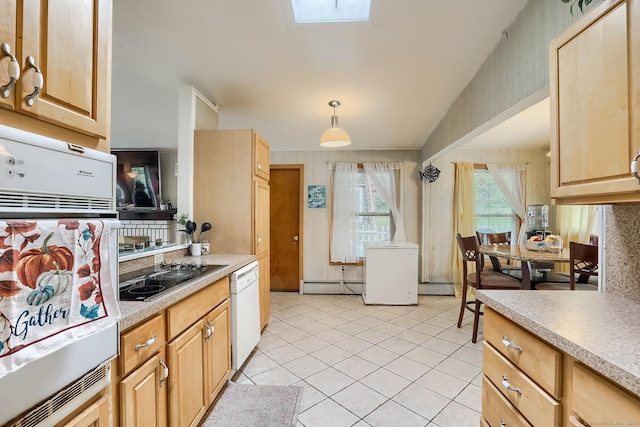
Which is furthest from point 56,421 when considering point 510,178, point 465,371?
point 510,178

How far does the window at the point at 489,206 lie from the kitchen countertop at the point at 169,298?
397cm

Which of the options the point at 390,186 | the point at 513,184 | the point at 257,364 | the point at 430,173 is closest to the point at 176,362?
the point at 257,364

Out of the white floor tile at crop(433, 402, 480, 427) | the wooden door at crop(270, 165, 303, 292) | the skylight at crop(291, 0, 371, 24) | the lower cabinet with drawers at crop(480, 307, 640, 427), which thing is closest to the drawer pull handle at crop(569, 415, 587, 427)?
the lower cabinet with drawers at crop(480, 307, 640, 427)

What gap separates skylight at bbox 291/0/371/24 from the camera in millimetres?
1968

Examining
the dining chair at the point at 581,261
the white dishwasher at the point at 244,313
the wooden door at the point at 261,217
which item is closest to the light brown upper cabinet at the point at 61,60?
the white dishwasher at the point at 244,313

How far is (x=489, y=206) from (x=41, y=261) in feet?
17.1

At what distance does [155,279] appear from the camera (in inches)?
65.8

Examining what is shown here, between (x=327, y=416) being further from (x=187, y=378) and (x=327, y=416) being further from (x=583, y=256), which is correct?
(x=583, y=256)

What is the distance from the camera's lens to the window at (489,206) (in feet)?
15.1

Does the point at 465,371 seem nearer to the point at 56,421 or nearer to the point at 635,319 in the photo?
the point at 635,319

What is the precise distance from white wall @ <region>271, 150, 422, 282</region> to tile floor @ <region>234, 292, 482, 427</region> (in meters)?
0.91

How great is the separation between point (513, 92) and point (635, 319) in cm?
153

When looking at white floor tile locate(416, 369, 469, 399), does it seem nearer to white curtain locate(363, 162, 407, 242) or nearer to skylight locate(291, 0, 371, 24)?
white curtain locate(363, 162, 407, 242)

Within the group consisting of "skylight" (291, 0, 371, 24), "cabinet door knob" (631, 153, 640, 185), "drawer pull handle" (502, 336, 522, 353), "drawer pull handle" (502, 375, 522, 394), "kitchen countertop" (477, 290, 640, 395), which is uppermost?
"skylight" (291, 0, 371, 24)
